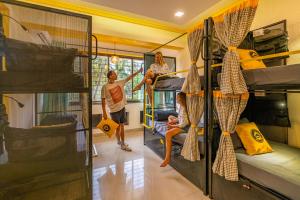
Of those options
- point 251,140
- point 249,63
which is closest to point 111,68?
point 249,63

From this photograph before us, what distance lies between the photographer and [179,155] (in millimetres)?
2502

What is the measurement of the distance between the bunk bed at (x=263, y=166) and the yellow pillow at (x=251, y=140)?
0.22 feet

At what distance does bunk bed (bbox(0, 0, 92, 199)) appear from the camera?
1.41m

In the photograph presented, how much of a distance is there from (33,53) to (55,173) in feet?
3.91

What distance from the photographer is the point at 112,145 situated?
3.91m

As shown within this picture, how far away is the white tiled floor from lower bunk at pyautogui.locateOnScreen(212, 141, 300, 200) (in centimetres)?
37

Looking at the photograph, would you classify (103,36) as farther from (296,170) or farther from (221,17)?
(296,170)

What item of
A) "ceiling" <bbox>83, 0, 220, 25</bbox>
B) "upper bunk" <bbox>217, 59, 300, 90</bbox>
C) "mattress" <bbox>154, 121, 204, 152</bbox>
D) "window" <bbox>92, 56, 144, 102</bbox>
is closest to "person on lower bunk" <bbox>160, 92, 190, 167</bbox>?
"mattress" <bbox>154, 121, 204, 152</bbox>

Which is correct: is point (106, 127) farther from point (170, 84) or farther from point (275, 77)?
point (275, 77)

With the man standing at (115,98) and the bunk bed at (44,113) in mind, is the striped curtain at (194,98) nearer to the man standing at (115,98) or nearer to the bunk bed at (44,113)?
the bunk bed at (44,113)

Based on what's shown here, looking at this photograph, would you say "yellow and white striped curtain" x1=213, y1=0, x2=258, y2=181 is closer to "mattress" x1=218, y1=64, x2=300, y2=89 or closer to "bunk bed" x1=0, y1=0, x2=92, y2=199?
"mattress" x1=218, y1=64, x2=300, y2=89

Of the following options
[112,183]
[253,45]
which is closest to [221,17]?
[253,45]

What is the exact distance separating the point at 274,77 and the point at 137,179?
213cm

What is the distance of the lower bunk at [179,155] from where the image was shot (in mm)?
2066
